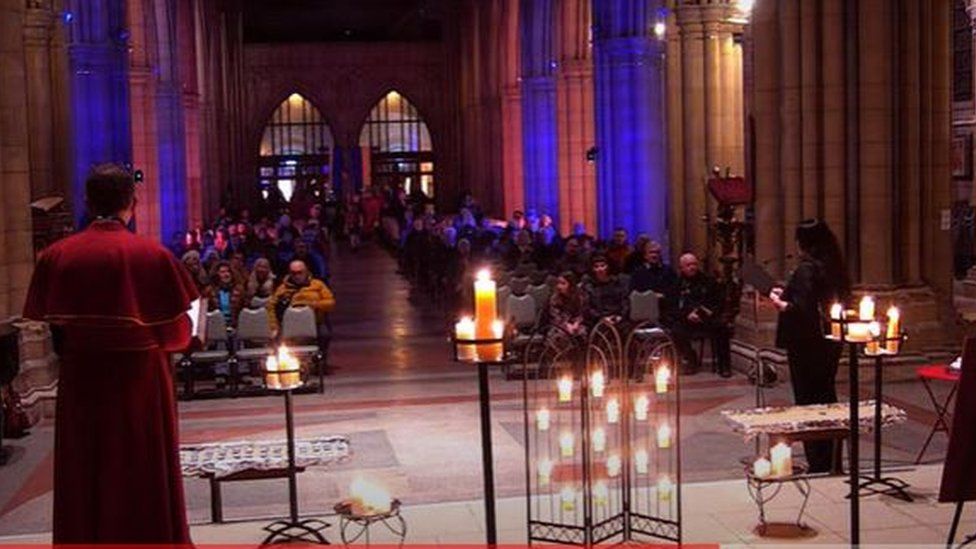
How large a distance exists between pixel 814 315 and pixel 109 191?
5.50 metres

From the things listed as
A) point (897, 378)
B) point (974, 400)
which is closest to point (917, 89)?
point (897, 378)

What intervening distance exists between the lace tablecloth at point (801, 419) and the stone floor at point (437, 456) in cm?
44

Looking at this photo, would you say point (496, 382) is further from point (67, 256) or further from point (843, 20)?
point (67, 256)

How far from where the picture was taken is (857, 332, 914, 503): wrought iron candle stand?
8039 mm

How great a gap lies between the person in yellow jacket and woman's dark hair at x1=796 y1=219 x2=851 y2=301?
7616 millimetres

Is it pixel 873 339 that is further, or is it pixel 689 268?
pixel 689 268

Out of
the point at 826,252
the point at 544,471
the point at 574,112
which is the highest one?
the point at 574,112

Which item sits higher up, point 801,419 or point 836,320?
point 836,320

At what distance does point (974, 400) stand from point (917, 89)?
804 centimetres

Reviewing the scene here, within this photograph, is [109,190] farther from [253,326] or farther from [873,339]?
[253,326]

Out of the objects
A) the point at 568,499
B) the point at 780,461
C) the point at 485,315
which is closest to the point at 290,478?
the point at 568,499

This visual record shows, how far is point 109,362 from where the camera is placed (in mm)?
5555

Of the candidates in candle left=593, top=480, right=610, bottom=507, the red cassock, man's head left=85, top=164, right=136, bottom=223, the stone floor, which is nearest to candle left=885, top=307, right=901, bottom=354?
the stone floor

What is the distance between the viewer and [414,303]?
25438 mm
